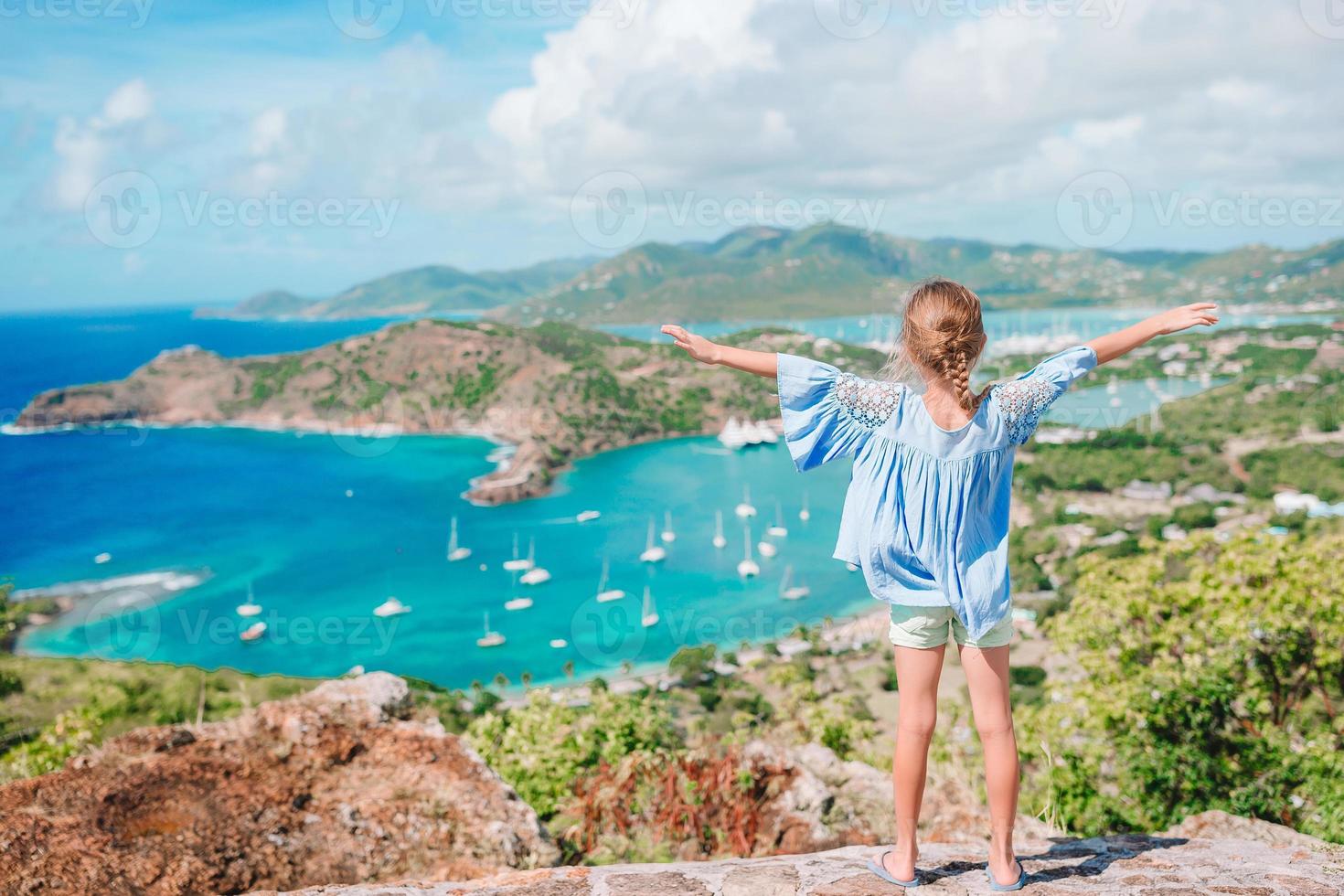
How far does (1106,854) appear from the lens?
279 cm

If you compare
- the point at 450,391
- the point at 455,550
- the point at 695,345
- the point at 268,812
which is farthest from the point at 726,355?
the point at 450,391

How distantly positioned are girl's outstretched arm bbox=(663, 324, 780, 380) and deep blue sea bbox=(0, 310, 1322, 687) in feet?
114

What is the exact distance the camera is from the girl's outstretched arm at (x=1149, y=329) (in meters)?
2.53

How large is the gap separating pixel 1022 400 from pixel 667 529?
5280 centimetres

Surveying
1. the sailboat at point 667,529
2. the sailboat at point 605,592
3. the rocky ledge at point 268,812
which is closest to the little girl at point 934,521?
the rocky ledge at point 268,812

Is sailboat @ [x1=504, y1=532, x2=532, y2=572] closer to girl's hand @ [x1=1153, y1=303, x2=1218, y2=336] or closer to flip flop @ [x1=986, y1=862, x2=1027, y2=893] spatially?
flip flop @ [x1=986, y1=862, x2=1027, y2=893]

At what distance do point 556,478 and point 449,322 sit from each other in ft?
103

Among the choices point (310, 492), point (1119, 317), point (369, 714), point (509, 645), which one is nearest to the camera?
point (369, 714)

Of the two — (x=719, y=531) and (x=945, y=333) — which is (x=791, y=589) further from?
(x=945, y=333)

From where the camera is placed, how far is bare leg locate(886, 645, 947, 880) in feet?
8.10

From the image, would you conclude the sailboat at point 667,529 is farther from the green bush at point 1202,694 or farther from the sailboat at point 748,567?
the green bush at point 1202,694

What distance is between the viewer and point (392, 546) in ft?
175

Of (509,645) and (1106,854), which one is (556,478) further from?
(1106,854)

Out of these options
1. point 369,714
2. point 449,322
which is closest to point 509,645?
point 369,714
